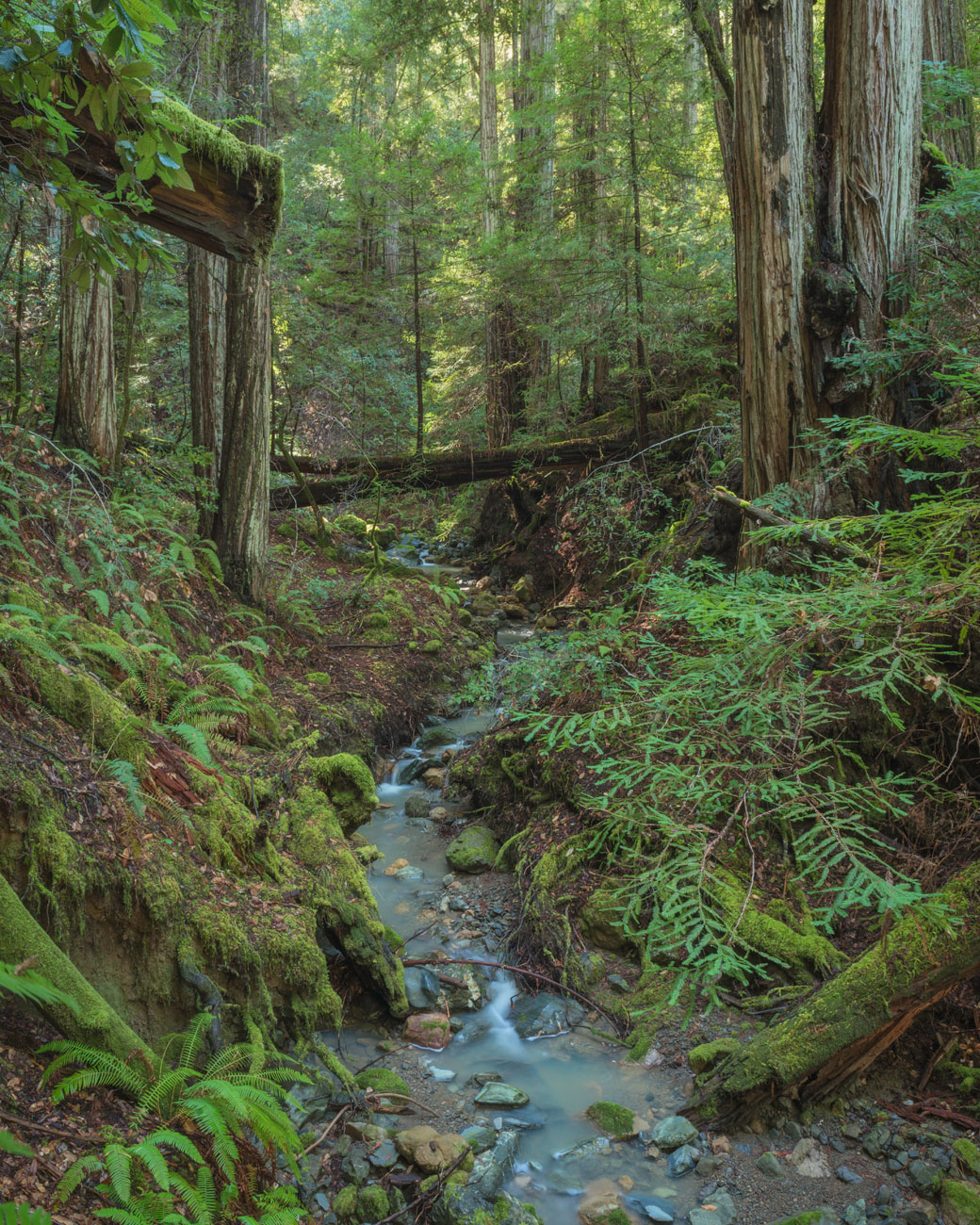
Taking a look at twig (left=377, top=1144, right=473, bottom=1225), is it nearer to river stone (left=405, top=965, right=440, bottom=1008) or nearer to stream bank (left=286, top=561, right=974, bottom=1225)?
stream bank (left=286, top=561, right=974, bottom=1225)

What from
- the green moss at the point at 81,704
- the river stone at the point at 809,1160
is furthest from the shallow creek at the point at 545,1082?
the green moss at the point at 81,704

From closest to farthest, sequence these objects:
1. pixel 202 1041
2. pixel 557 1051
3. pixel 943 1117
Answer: pixel 202 1041 < pixel 943 1117 < pixel 557 1051

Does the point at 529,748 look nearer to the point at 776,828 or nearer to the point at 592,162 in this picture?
the point at 776,828

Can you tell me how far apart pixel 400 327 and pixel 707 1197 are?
43.6 ft

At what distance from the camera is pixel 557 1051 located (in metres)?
4.21

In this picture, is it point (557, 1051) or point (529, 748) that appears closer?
point (557, 1051)

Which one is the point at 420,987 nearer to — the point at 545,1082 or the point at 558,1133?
the point at 545,1082

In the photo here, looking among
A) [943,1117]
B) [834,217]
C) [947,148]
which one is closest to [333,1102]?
[943,1117]

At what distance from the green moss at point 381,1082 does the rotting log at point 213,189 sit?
5163mm

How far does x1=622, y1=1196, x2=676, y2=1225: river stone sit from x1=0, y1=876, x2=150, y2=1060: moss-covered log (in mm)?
2151

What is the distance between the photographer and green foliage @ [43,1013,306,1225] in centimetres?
218

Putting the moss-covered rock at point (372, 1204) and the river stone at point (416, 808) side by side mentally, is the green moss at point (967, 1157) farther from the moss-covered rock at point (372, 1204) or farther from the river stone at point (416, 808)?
the river stone at point (416, 808)

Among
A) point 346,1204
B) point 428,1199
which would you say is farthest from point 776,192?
point 346,1204

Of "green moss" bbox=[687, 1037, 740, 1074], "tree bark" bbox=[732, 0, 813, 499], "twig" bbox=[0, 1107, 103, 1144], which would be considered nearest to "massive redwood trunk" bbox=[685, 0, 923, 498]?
"tree bark" bbox=[732, 0, 813, 499]
